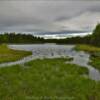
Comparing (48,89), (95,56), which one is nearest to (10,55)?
(95,56)

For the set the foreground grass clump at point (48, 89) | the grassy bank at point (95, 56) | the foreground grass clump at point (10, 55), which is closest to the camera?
the foreground grass clump at point (48, 89)

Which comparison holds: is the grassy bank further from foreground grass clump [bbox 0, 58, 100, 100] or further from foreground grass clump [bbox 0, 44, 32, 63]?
foreground grass clump [bbox 0, 44, 32, 63]

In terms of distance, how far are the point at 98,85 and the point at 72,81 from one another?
2.82 metres

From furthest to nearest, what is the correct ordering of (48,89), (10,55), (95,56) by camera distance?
(10,55), (95,56), (48,89)

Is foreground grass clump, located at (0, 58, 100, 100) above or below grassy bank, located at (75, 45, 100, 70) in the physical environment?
above

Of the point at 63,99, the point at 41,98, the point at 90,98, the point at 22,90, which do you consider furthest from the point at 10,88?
the point at 90,98

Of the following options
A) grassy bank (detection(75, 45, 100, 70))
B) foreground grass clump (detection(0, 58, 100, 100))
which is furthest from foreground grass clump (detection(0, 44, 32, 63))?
foreground grass clump (detection(0, 58, 100, 100))

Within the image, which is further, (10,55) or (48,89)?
(10,55)

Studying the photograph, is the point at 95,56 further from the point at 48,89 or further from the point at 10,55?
the point at 48,89

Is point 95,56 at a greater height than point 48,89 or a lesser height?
lesser

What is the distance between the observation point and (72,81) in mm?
24953

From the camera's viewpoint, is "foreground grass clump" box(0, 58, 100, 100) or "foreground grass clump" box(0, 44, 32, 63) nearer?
"foreground grass clump" box(0, 58, 100, 100)

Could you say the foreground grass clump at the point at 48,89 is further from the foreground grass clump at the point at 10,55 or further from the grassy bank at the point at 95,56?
the foreground grass clump at the point at 10,55

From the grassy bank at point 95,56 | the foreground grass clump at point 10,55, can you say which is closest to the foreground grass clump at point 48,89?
the grassy bank at point 95,56
